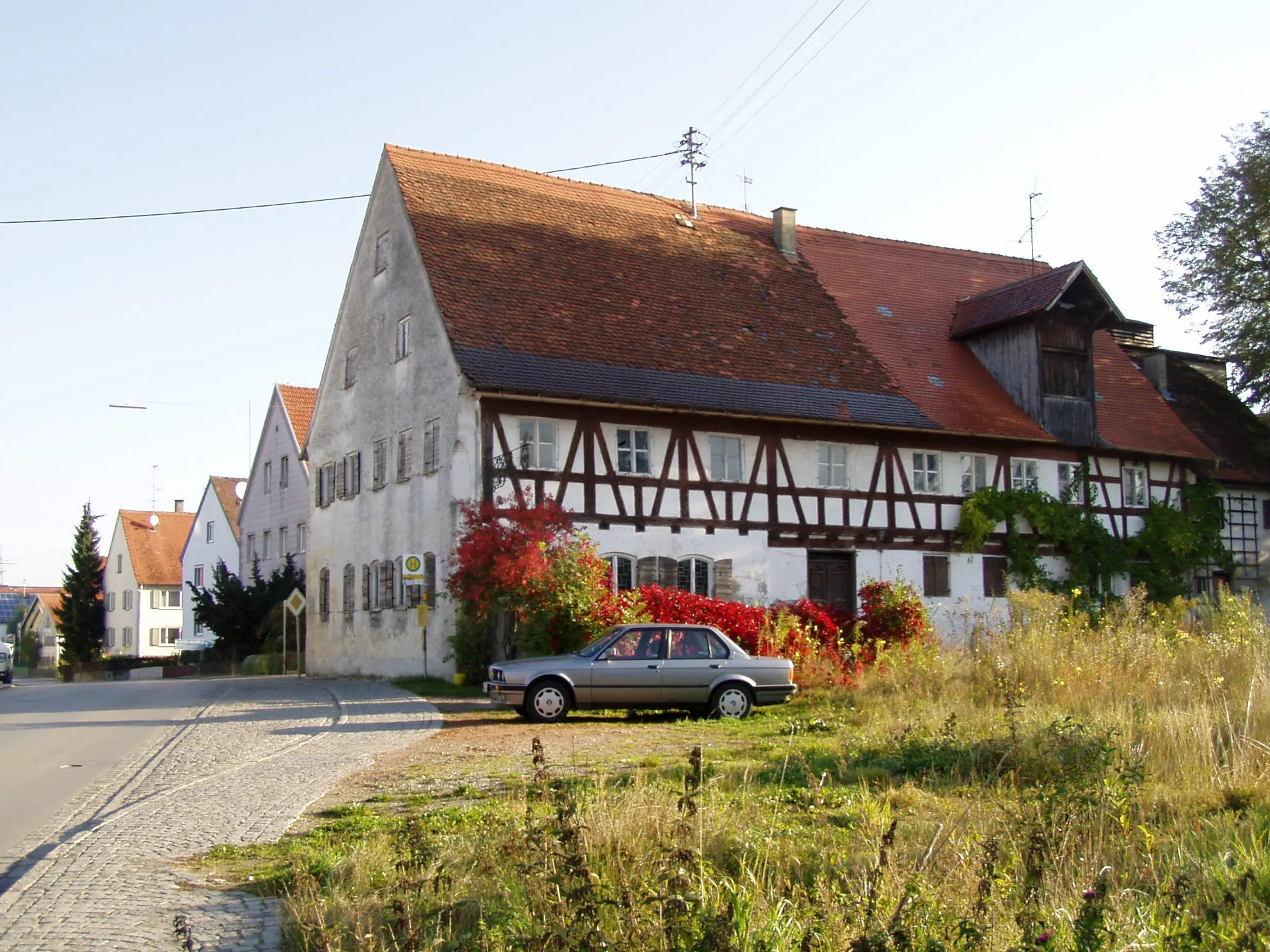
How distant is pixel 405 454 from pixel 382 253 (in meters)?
5.18

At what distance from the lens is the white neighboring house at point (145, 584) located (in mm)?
70250

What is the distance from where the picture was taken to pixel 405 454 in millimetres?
28422

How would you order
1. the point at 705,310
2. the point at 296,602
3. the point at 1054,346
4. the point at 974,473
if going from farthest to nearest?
the point at 296,602 < the point at 1054,346 < the point at 974,473 < the point at 705,310

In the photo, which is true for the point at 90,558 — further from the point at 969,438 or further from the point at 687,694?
the point at 687,694

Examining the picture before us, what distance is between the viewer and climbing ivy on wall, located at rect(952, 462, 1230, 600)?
1192 inches

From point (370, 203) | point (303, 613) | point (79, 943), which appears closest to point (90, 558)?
point (303, 613)

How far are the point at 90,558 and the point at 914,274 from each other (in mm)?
47954

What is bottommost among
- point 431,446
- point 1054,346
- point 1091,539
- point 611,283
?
point 1091,539

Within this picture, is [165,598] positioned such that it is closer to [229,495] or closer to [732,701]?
[229,495]

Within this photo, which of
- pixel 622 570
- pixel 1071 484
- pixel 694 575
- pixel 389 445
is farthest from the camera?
pixel 1071 484

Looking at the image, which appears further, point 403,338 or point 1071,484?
point 1071,484

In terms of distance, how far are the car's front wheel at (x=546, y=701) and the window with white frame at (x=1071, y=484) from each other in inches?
729

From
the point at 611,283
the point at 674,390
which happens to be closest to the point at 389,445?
the point at 611,283

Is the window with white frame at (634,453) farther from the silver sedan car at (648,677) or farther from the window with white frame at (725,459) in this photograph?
the silver sedan car at (648,677)
